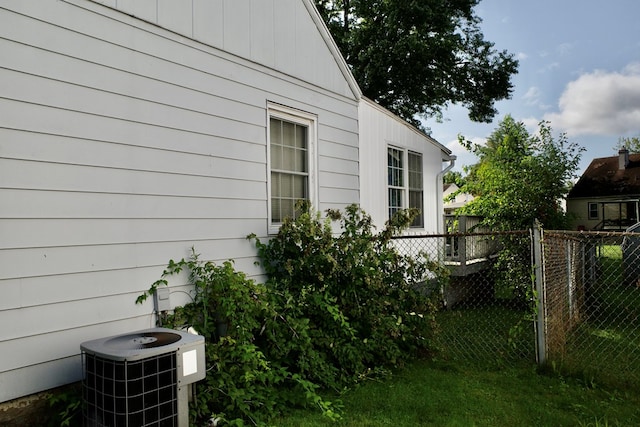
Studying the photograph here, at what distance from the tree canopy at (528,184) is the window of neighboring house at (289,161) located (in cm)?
504

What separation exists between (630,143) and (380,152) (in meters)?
55.2

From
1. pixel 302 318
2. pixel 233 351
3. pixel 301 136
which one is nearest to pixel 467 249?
pixel 301 136

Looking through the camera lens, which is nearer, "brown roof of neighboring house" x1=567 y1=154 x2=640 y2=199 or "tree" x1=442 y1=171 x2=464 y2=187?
"tree" x1=442 y1=171 x2=464 y2=187

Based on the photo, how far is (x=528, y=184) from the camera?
29.3 feet

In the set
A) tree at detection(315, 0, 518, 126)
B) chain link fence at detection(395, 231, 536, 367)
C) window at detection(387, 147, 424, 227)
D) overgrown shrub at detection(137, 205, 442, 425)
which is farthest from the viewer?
tree at detection(315, 0, 518, 126)

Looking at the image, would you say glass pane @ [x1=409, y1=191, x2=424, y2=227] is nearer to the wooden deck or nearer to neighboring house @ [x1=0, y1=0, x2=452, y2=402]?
the wooden deck

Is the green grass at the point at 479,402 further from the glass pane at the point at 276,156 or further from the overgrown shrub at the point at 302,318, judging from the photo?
the glass pane at the point at 276,156

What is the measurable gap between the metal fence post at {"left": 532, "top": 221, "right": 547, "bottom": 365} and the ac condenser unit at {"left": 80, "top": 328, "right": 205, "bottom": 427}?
3406 millimetres

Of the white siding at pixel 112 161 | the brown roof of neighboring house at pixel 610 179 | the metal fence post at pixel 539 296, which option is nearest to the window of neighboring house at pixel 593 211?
the brown roof of neighboring house at pixel 610 179

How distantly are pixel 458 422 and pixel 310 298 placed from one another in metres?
1.76

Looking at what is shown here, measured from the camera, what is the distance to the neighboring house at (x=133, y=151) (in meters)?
3.05

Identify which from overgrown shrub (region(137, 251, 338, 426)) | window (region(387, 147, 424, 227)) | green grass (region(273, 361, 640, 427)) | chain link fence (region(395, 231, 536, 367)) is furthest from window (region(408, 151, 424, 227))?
overgrown shrub (region(137, 251, 338, 426))

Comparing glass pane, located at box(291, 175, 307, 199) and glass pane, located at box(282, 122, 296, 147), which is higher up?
glass pane, located at box(282, 122, 296, 147)

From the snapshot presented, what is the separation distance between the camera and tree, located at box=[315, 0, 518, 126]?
606 inches
